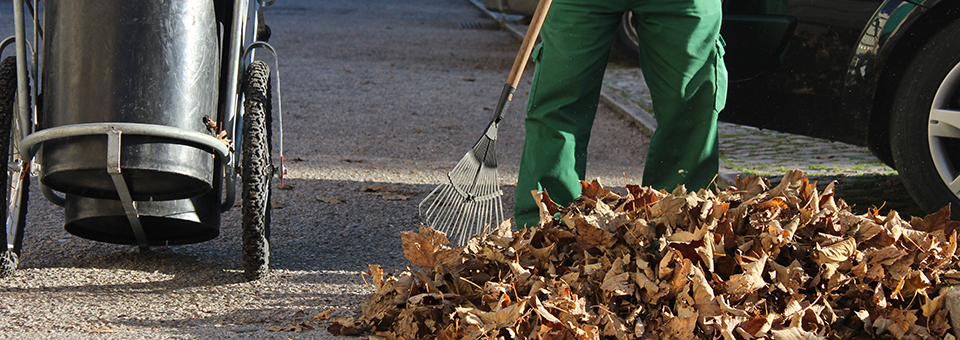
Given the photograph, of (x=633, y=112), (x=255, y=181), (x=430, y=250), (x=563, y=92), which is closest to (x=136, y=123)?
(x=255, y=181)

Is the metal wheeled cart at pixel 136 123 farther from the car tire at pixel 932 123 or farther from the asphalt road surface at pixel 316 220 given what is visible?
the car tire at pixel 932 123

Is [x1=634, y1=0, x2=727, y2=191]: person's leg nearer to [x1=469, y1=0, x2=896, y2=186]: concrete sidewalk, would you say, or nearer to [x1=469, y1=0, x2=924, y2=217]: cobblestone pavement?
[x1=469, y1=0, x2=924, y2=217]: cobblestone pavement

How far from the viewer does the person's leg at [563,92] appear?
308cm

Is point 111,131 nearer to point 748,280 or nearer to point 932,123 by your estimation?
point 748,280

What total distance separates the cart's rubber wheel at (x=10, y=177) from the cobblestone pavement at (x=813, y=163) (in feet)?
10.4

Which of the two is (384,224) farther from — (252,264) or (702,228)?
(702,228)

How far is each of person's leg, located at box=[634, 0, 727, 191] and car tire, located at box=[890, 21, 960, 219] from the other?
798mm

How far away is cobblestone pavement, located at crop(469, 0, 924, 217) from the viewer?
426 centimetres

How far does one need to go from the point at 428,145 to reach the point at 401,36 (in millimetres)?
6606

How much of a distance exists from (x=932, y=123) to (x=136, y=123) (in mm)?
2856

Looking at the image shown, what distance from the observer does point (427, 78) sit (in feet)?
27.2

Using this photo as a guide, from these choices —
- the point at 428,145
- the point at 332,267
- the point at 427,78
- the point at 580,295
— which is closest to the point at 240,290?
the point at 332,267

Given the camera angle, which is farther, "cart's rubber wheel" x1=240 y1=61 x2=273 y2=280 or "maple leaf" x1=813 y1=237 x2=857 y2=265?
"cart's rubber wheel" x1=240 y1=61 x2=273 y2=280

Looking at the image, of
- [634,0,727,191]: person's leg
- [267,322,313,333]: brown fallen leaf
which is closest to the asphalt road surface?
[267,322,313,333]: brown fallen leaf
